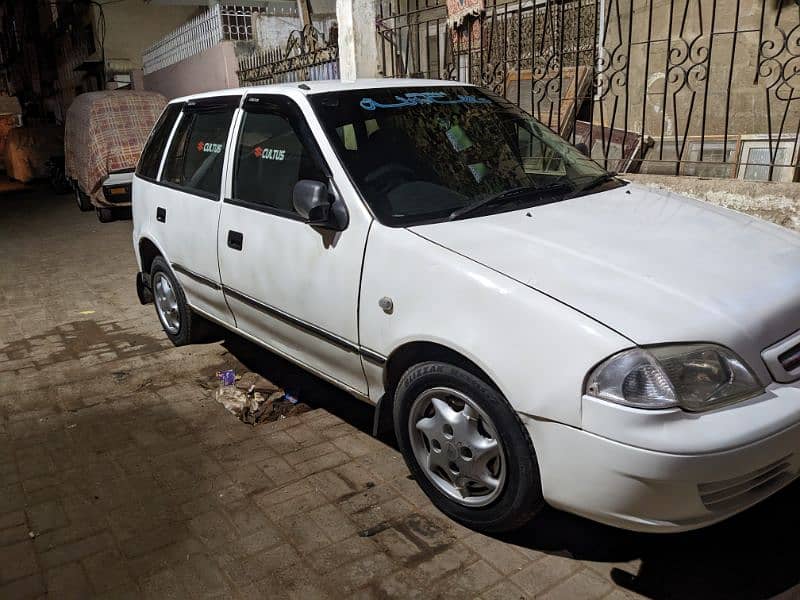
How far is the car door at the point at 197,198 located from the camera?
4.05 metres

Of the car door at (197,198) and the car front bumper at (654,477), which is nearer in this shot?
the car front bumper at (654,477)

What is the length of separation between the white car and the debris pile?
425 mm

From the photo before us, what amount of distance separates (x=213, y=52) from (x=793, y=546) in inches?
544

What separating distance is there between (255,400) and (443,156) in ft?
6.26

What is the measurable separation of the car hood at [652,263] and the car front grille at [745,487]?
0.43m

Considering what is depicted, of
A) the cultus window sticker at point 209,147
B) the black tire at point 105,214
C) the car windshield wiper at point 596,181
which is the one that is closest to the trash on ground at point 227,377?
the cultus window sticker at point 209,147

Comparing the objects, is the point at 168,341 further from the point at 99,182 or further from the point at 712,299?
the point at 99,182

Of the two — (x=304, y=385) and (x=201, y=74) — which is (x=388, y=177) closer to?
(x=304, y=385)

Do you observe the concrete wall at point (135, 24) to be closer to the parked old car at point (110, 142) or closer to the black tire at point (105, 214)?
the parked old car at point (110, 142)

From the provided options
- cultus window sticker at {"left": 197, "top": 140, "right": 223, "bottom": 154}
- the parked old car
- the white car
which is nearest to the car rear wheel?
the parked old car

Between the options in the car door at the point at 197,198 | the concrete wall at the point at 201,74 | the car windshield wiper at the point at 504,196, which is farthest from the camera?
the concrete wall at the point at 201,74

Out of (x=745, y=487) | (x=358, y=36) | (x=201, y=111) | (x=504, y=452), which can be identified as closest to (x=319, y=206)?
(x=504, y=452)

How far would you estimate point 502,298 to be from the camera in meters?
2.39

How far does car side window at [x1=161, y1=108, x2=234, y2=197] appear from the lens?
4062 millimetres
